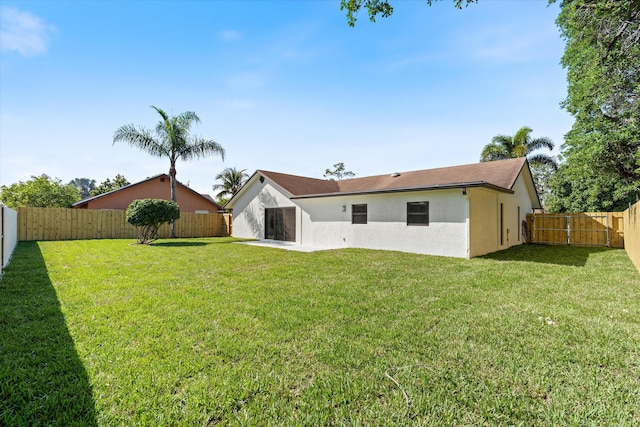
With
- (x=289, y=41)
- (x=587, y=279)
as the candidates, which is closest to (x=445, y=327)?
(x=587, y=279)

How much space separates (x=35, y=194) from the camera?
86.2 ft

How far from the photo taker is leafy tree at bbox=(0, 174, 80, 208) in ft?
Result: 86.0

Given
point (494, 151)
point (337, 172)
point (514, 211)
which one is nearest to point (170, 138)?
point (514, 211)

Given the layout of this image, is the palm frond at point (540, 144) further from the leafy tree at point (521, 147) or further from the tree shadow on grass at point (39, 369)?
the tree shadow on grass at point (39, 369)

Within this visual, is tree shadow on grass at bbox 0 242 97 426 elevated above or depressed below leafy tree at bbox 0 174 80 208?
below

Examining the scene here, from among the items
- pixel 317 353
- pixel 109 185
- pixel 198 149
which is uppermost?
pixel 198 149

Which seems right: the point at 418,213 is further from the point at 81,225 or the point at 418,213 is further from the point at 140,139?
the point at 81,225

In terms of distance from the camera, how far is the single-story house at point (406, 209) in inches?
408

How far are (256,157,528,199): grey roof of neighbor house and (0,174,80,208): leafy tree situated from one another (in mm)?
23841

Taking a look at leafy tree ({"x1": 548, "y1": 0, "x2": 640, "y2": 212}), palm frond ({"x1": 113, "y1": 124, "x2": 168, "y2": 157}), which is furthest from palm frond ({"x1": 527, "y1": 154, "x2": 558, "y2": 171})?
palm frond ({"x1": 113, "y1": 124, "x2": 168, "y2": 157})

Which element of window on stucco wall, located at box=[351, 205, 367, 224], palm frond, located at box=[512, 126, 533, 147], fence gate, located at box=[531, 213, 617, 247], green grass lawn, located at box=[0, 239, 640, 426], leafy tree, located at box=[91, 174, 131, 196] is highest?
palm frond, located at box=[512, 126, 533, 147]

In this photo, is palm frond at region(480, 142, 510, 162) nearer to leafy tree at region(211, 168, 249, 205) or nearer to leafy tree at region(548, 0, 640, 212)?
leafy tree at region(548, 0, 640, 212)

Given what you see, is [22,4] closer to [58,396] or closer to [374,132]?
[58,396]

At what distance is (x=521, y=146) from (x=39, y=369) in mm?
30183
